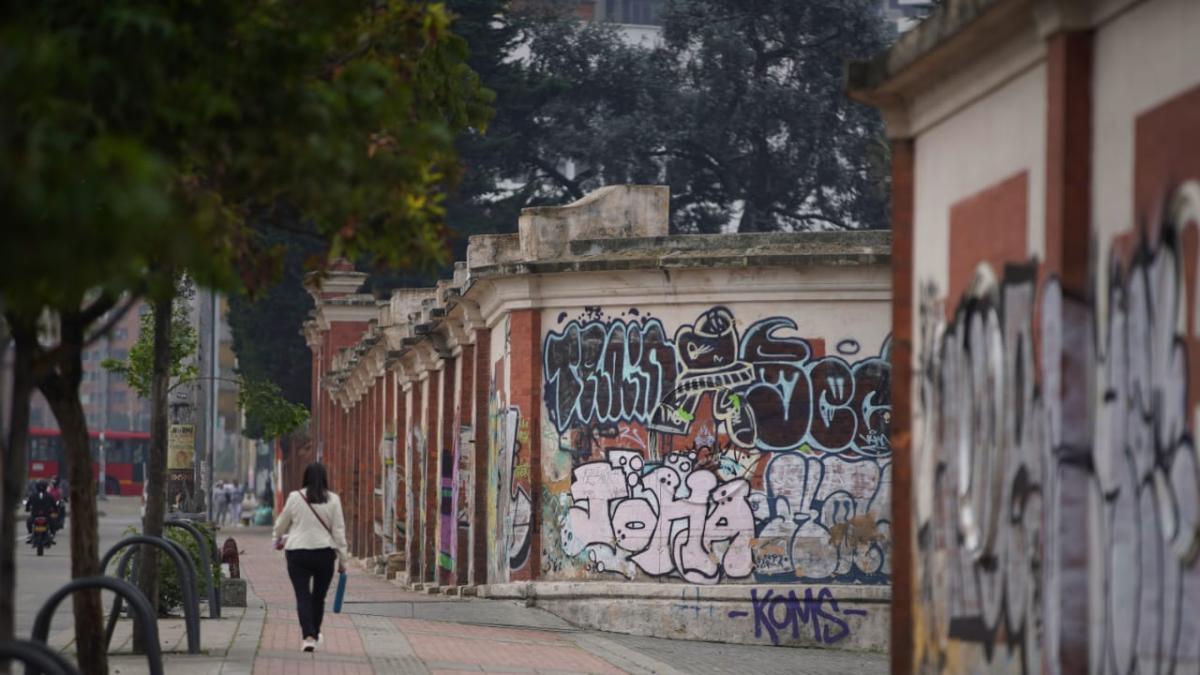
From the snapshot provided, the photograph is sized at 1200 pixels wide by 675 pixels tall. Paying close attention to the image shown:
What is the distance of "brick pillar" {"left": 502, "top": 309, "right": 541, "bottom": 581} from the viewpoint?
2191cm

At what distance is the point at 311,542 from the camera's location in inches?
616

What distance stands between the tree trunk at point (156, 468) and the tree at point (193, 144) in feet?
14.0

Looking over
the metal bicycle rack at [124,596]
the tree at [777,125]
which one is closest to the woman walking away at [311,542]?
the metal bicycle rack at [124,596]

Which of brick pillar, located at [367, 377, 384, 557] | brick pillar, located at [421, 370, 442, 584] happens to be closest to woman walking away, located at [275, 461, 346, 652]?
brick pillar, located at [421, 370, 442, 584]

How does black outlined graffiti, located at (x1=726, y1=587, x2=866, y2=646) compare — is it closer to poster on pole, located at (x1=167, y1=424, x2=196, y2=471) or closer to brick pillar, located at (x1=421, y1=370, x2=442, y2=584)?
poster on pole, located at (x1=167, y1=424, x2=196, y2=471)

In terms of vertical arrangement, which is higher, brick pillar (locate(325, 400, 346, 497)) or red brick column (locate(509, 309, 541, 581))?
red brick column (locate(509, 309, 541, 581))

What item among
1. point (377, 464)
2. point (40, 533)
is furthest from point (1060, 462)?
point (40, 533)

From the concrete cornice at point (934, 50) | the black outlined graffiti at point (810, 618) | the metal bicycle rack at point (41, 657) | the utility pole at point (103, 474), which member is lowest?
the utility pole at point (103, 474)

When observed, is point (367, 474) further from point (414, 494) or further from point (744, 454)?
point (744, 454)

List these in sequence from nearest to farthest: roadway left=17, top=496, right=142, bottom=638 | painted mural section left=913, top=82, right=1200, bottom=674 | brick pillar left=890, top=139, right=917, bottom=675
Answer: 1. painted mural section left=913, top=82, right=1200, bottom=674
2. brick pillar left=890, top=139, right=917, bottom=675
3. roadway left=17, top=496, right=142, bottom=638

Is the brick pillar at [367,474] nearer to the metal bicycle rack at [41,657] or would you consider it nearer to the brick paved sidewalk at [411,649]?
the brick paved sidewalk at [411,649]

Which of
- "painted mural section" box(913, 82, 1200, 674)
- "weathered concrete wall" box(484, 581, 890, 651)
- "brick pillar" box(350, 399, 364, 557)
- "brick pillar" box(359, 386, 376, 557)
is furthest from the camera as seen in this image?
"brick pillar" box(350, 399, 364, 557)

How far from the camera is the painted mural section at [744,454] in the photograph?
20.3 m

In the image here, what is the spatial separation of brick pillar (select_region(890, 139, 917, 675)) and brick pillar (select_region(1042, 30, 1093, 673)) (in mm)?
2506
